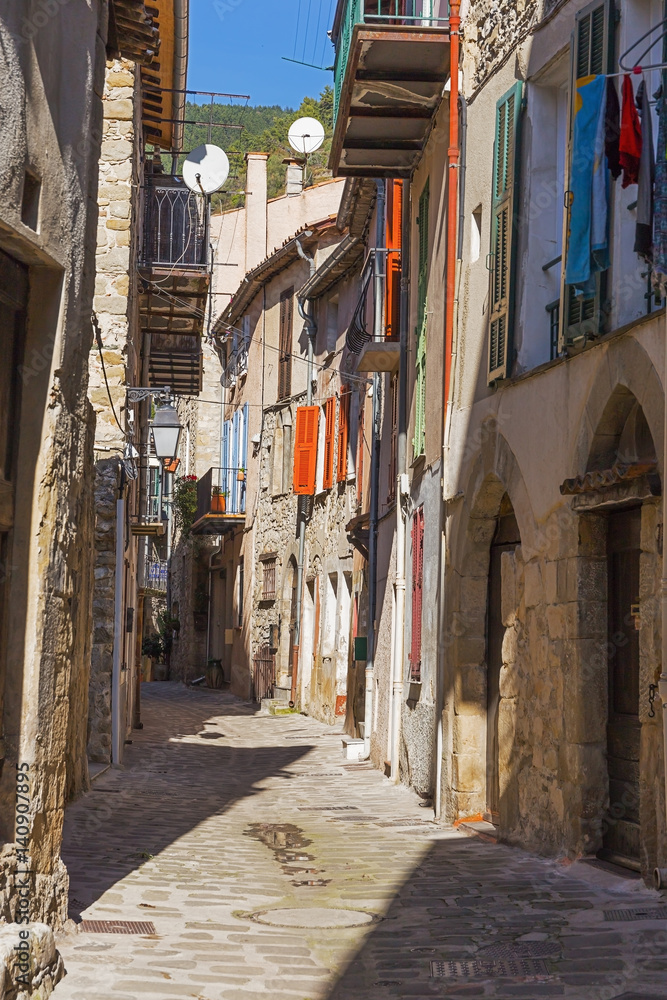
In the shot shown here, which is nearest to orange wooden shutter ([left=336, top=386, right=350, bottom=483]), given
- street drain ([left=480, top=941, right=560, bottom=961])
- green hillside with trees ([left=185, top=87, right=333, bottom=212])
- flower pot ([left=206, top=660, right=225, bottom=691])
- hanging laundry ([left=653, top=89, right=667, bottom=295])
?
flower pot ([left=206, top=660, right=225, bottom=691])

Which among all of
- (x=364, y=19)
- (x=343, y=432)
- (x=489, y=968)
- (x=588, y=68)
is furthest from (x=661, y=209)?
(x=343, y=432)

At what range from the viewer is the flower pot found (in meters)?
29.6

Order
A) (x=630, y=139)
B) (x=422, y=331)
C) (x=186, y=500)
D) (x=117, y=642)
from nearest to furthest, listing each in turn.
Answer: (x=630, y=139) → (x=422, y=331) → (x=117, y=642) → (x=186, y=500)

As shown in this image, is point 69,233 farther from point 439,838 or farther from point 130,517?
point 130,517

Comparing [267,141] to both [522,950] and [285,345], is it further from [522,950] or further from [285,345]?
[522,950]

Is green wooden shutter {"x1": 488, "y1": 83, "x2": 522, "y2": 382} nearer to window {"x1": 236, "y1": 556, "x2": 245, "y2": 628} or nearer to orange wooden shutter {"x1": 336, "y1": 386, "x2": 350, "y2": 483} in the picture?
orange wooden shutter {"x1": 336, "y1": 386, "x2": 350, "y2": 483}

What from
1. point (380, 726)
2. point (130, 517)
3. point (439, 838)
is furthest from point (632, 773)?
point (130, 517)

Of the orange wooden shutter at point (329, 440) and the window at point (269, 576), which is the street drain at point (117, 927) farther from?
the window at point (269, 576)

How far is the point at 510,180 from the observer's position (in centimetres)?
917

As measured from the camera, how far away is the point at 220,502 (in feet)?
95.6

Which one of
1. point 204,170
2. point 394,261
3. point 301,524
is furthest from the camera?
point 301,524

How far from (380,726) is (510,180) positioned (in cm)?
685

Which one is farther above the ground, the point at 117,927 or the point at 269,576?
the point at 269,576

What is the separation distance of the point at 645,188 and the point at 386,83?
221 inches
